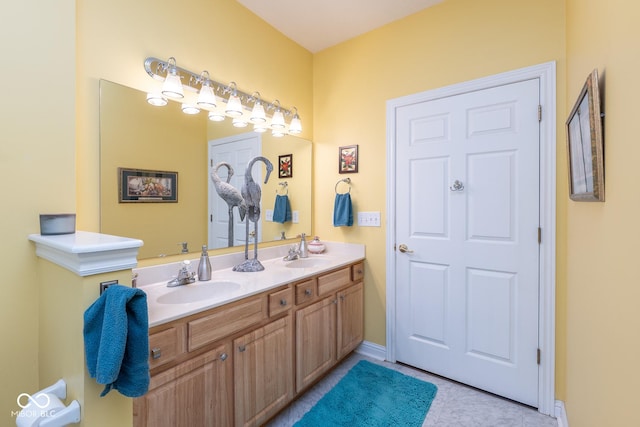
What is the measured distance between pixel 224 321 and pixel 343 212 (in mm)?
1371

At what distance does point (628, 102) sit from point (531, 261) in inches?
50.9

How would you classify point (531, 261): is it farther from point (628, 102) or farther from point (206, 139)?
point (206, 139)

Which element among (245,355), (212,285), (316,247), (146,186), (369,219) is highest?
(146,186)

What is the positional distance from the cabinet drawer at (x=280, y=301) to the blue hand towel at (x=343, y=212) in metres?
0.89

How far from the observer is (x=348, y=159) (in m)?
2.52

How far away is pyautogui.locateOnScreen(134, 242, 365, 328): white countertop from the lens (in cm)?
122

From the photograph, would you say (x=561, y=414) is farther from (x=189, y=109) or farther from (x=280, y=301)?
(x=189, y=109)

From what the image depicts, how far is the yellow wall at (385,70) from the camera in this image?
5.86 ft

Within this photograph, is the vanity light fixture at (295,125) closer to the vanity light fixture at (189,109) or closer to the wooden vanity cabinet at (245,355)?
the vanity light fixture at (189,109)

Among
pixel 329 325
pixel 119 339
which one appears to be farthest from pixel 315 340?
pixel 119 339

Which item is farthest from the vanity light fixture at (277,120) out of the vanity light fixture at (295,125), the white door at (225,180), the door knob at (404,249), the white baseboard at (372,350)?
the white baseboard at (372,350)

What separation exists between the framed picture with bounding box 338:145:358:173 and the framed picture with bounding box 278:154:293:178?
434mm

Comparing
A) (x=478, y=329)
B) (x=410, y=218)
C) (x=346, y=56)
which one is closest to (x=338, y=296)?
(x=410, y=218)

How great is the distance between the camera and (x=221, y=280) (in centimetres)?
169
